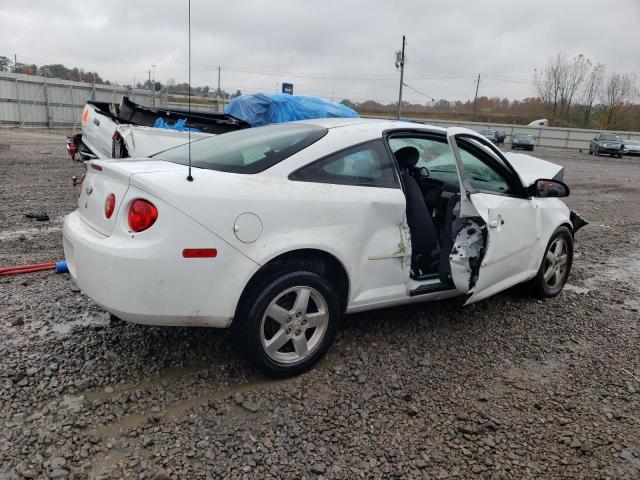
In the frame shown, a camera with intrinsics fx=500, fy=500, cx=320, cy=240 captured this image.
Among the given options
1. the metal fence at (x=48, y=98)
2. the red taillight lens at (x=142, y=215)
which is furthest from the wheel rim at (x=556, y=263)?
the metal fence at (x=48, y=98)

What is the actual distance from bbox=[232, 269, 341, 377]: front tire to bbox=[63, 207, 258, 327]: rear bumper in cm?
13

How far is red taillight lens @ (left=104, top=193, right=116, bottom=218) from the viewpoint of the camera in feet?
8.91

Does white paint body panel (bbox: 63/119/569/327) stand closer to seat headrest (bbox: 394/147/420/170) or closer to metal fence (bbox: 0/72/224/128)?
seat headrest (bbox: 394/147/420/170)

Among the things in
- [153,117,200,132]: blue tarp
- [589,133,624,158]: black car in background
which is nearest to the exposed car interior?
[153,117,200,132]: blue tarp

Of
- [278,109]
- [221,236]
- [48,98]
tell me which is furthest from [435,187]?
[48,98]

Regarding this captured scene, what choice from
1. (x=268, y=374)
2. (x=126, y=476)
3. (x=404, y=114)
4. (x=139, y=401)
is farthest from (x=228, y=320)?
(x=404, y=114)

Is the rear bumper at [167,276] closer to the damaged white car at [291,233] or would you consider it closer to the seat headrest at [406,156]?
the damaged white car at [291,233]

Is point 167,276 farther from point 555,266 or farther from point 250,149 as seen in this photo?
point 555,266

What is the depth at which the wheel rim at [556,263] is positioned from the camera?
4.52 m

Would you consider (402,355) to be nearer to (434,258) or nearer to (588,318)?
(434,258)

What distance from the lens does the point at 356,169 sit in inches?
126

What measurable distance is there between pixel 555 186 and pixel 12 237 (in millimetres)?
5532

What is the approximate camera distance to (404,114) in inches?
2013

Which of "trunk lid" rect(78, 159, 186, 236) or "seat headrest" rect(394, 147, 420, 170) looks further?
"seat headrest" rect(394, 147, 420, 170)
